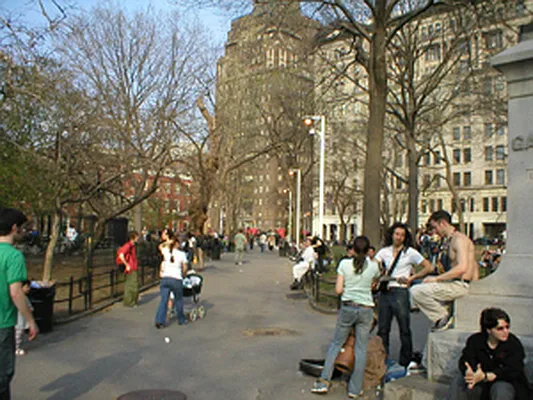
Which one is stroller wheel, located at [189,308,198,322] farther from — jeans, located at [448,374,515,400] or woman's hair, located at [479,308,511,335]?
woman's hair, located at [479,308,511,335]

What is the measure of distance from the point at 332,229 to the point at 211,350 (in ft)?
331

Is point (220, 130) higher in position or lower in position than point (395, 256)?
higher

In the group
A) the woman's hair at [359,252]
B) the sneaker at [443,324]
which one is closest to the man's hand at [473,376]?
the sneaker at [443,324]

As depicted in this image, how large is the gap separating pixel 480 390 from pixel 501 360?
303 millimetres

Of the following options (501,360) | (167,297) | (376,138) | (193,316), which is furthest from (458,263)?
(376,138)

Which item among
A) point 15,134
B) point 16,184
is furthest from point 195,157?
point 15,134

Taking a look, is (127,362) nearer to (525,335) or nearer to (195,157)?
(525,335)

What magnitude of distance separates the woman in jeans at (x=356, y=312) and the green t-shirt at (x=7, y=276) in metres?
3.50

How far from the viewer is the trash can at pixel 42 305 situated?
1045 centimetres

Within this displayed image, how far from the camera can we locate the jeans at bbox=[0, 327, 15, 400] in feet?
14.7

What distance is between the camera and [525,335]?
18.4ft

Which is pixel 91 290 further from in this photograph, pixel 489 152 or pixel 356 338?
pixel 489 152

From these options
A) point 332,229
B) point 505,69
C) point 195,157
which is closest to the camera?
point 505,69

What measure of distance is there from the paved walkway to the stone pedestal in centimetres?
156
